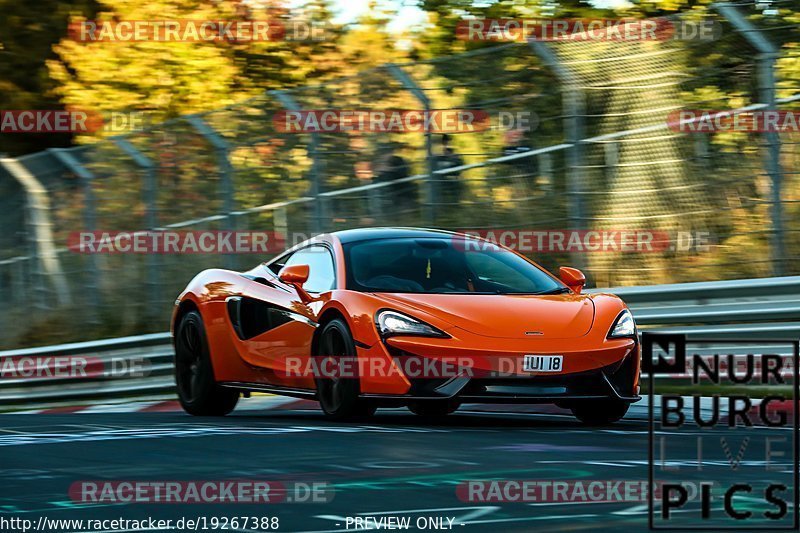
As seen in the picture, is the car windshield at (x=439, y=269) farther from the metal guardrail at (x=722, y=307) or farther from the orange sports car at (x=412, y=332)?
the metal guardrail at (x=722, y=307)

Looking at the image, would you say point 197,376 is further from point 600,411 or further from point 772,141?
point 772,141

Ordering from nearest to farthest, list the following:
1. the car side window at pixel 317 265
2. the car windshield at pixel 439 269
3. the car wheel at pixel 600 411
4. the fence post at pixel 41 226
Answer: the car wheel at pixel 600 411
the car windshield at pixel 439 269
the car side window at pixel 317 265
the fence post at pixel 41 226

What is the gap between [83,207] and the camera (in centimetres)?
1891

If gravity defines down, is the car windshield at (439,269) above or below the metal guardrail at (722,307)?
above

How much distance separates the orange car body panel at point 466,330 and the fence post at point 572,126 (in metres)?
3.15

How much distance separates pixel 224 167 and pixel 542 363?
26.8 ft

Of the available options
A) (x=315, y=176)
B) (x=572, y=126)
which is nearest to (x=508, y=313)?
(x=572, y=126)

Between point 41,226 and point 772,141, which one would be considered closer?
point 772,141

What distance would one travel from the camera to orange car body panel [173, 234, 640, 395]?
29.6ft

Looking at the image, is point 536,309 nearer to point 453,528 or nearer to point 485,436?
point 485,436

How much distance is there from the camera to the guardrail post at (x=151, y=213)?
1772cm

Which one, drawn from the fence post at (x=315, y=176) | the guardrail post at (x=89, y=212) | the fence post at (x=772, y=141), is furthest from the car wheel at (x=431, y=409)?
the guardrail post at (x=89, y=212)

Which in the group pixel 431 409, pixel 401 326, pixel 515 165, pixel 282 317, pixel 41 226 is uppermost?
pixel 515 165

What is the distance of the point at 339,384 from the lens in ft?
30.8
